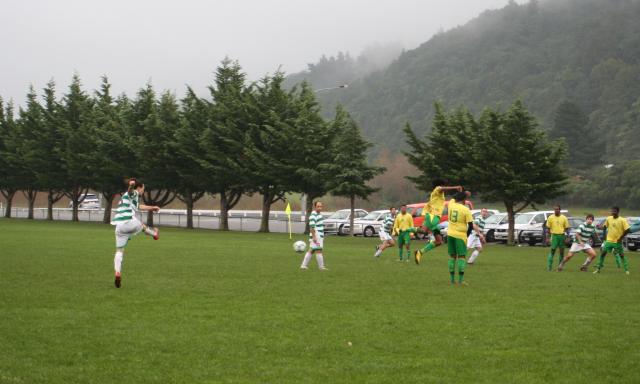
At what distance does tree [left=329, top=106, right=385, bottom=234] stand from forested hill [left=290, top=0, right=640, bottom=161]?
54.2 m

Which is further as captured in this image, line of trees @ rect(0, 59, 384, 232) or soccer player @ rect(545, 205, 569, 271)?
line of trees @ rect(0, 59, 384, 232)

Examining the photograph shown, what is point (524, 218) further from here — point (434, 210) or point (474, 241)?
point (434, 210)

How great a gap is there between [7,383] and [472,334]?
5.65 m

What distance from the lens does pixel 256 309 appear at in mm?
12461


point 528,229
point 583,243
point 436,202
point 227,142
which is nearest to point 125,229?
point 436,202

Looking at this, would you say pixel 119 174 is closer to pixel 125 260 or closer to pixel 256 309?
pixel 125 260

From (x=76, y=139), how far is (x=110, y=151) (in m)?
4.92

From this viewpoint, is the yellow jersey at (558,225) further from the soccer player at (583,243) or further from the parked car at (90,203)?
the parked car at (90,203)

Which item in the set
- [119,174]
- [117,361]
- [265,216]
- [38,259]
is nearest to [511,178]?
[265,216]

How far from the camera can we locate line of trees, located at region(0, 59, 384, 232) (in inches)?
1911

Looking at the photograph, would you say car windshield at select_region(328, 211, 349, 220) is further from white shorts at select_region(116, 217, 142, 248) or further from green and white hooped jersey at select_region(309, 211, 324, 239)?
white shorts at select_region(116, 217, 142, 248)

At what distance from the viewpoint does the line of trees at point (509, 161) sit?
40.9 metres

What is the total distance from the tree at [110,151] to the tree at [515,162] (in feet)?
85.4

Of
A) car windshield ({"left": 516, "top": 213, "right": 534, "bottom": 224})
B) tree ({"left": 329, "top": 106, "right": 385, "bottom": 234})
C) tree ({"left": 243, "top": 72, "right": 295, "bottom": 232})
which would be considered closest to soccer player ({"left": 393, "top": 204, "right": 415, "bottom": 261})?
car windshield ({"left": 516, "top": 213, "right": 534, "bottom": 224})
